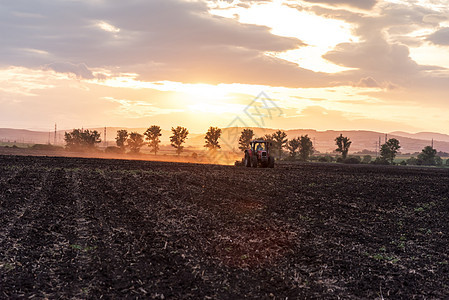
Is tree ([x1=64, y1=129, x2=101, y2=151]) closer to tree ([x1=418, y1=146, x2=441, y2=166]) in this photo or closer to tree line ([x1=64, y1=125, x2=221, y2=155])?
tree line ([x1=64, y1=125, x2=221, y2=155])

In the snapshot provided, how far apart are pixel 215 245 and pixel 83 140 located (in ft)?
343

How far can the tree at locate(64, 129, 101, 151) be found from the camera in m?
106

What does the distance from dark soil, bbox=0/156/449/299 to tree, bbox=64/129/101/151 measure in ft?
290

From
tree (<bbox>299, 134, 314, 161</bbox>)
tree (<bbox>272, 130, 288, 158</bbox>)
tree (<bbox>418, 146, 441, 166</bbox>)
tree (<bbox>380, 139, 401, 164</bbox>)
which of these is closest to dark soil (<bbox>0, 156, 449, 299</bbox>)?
tree (<bbox>272, 130, 288, 158</bbox>)

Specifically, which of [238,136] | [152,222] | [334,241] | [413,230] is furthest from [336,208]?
[238,136]

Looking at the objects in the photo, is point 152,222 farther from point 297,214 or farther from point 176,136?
point 176,136

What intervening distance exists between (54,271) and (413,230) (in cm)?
1284

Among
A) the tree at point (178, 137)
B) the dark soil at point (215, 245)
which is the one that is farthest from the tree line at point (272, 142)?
the dark soil at point (215, 245)

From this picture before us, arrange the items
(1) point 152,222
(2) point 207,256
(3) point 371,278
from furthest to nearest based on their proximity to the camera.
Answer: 1. (1) point 152,222
2. (2) point 207,256
3. (3) point 371,278

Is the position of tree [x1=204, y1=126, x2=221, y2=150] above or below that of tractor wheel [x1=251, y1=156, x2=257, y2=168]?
above

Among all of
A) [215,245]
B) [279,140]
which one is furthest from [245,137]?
[215,245]

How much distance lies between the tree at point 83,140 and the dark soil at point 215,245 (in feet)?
290

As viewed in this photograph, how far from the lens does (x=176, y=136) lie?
102875 mm

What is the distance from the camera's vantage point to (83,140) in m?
108
